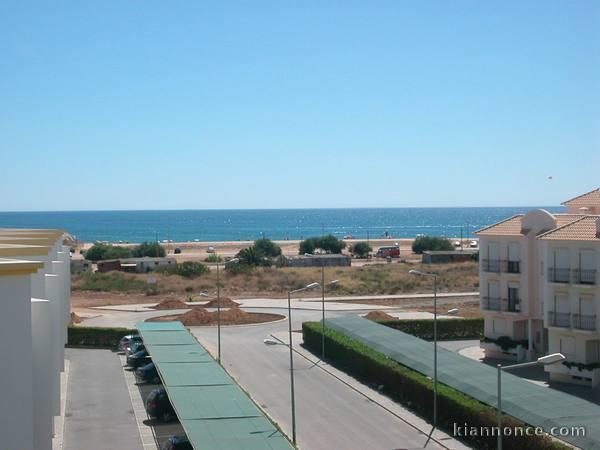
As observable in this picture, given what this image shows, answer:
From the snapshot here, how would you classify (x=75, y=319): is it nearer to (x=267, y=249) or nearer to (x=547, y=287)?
(x=547, y=287)

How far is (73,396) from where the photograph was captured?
111 feet

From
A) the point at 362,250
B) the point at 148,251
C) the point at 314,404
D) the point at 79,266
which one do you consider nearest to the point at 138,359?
the point at 314,404

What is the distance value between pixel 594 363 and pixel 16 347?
25.9m

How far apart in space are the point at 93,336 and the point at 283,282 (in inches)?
1165

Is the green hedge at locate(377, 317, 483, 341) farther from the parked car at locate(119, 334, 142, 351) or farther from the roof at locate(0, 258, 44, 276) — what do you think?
the roof at locate(0, 258, 44, 276)

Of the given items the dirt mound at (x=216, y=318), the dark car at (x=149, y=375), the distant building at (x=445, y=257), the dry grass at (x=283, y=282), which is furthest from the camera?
the distant building at (x=445, y=257)

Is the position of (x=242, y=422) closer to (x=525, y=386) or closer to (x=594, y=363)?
(x=525, y=386)

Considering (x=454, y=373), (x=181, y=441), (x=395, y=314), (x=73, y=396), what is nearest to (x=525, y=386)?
(x=454, y=373)

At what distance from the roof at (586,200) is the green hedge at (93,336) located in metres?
24.9

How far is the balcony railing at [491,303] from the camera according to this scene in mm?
41172

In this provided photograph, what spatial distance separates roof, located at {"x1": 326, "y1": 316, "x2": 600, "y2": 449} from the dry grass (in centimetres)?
3268

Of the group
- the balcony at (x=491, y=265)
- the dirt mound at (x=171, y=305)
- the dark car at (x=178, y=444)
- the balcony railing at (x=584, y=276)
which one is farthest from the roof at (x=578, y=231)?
the dirt mound at (x=171, y=305)

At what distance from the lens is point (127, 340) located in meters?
44.5

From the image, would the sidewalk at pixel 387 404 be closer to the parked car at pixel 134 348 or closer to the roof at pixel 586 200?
the parked car at pixel 134 348
